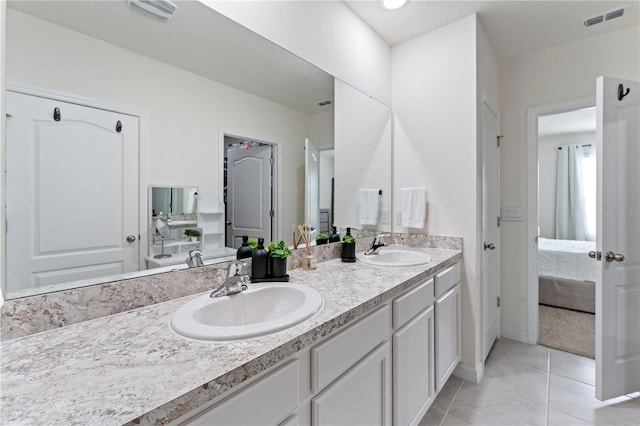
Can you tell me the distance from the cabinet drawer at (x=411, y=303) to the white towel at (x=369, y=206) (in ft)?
2.48

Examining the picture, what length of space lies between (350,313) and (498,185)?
2.35 m

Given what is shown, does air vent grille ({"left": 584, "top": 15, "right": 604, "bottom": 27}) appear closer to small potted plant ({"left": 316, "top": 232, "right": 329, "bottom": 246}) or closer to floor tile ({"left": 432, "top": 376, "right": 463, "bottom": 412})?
small potted plant ({"left": 316, "top": 232, "right": 329, "bottom": 246})

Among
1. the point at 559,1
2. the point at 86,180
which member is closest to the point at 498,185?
the point at 559,1

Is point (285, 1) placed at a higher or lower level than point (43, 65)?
higher

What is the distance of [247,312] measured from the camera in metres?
1.12

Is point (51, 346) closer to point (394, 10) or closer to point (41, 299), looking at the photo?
point (41, 299)

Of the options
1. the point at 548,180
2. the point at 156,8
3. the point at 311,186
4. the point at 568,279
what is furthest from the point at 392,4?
the point at 548,180

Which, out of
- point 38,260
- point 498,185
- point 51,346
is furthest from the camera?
point 498,185

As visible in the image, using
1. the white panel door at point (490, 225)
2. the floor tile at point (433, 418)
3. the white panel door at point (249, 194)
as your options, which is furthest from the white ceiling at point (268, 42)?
the floor tile at point (433, 418)

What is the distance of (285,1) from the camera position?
1.52 metres

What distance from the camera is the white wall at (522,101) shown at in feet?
7.75

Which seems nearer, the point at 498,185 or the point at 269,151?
the point at 269,151

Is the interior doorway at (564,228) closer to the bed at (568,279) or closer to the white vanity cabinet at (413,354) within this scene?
the bed at (568,279)

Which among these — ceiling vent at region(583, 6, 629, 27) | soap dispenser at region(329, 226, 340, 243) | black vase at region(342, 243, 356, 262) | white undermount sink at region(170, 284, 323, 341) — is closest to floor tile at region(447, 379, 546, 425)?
black vase at region(342, 243, 356, 262)
